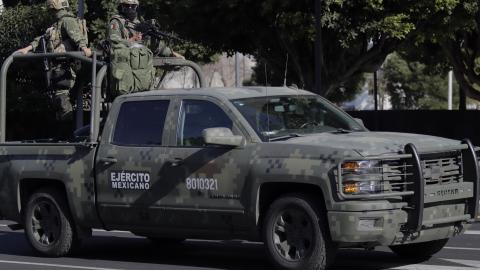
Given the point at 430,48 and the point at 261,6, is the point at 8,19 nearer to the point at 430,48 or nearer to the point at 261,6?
the point at 261,6

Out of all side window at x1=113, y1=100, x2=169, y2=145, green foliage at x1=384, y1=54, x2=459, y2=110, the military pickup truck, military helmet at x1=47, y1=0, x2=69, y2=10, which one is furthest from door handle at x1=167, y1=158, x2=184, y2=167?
green foliage at x1=384, y1=54, x2=459, y2=110

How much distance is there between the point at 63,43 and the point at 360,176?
5460mm

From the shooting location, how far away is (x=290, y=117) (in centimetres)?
927

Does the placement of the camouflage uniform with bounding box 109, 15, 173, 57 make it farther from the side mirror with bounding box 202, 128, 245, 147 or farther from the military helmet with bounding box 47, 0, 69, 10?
the side mirror with bounding box 202, 128, 245, 147

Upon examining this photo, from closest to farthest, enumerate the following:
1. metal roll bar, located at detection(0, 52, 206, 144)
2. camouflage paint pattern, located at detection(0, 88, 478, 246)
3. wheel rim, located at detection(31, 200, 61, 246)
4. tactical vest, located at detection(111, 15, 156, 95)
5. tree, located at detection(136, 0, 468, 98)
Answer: camouflage paint pattern, located at detection(0, 88, 478, 246)
metal roll bar, located at detection(0, 52, 206, 144)
wheel rim, located at detection(31, 200, 61, 246)
tactical vest, located at detection(111, 15, 156, 95)
tree, located at detection(136, 0, 468, 98)

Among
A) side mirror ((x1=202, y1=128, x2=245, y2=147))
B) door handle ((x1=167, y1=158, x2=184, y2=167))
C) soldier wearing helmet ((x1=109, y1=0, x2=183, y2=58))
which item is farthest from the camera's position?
soldier wearing helmet ((x1=109, y1=0, x2=183, y2=58))

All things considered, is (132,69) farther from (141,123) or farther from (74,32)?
(74,32)

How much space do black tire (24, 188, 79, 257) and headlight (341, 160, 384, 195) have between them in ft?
11.9

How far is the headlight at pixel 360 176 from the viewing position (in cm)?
805

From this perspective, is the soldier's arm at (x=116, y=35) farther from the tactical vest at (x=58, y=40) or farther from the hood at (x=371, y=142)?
the hood at (x=371, y=142)

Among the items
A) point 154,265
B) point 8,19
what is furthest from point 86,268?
point 8,19

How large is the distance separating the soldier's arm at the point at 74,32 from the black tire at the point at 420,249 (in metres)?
4.92

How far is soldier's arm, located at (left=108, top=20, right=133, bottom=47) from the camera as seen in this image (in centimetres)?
1083

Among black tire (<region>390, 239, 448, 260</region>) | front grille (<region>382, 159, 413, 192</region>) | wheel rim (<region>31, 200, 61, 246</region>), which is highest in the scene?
front grille (<region>382, 159, 413, 192</region>)
